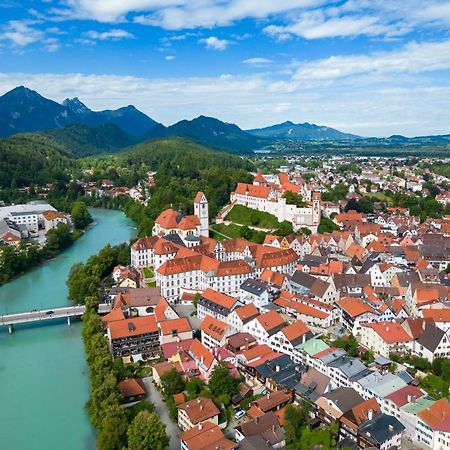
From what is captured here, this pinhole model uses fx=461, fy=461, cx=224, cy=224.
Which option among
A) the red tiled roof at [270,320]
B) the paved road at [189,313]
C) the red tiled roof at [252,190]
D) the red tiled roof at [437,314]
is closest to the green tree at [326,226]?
the red tiled roof at [252,190]

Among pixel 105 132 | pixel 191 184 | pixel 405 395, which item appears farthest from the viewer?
pixel 105 132

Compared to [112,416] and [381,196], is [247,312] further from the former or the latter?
[381,196]

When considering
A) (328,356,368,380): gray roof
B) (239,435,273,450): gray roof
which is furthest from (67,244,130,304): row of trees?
(239,435,273,450): gray roof

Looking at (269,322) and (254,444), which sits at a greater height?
(269,322)

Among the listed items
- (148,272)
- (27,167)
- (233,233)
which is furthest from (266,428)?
(27,167)

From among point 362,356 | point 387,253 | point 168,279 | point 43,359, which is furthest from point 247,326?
point 387,253

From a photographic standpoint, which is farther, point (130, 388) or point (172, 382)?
point (130, 388)

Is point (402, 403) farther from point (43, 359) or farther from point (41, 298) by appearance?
point (41, 298)

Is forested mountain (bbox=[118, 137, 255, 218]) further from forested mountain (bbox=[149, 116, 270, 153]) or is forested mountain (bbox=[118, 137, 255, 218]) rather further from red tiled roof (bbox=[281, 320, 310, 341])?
forested mountain (bbox=[149, 116, 270, 153])
